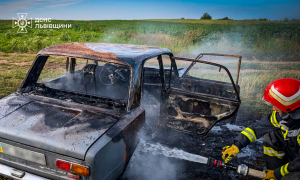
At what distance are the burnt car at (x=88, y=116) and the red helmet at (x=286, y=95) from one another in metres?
1.01

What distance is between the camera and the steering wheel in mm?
3712

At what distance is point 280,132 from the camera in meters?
2.79

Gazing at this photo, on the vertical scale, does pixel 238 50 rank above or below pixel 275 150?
above

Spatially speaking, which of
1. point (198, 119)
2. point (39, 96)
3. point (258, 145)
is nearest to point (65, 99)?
point (39, 96)

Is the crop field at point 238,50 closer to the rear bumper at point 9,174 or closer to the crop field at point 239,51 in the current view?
the crop field at point 239,51

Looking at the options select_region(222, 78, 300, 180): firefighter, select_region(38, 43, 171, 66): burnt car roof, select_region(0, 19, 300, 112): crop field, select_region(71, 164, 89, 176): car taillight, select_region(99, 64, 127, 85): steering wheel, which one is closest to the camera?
select_region(71, 164, 89, 176): car taillight

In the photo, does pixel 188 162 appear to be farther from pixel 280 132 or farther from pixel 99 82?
pixel 99 82

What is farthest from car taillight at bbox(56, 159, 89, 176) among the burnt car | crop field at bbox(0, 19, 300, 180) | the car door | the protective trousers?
crop field at bbox(0, 19, 300, 180)

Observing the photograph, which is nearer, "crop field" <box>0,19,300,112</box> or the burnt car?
the burnt car

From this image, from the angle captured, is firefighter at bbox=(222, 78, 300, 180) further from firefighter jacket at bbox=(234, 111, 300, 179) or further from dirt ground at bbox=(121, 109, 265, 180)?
dirt ground at bbox=(121, 109, 265, 180)

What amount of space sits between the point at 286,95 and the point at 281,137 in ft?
2.13

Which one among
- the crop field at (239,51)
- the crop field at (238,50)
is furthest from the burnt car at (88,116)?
the crop field at (238,50)

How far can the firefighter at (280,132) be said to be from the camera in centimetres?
238

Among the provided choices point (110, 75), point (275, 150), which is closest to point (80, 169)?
point (110, 75)
